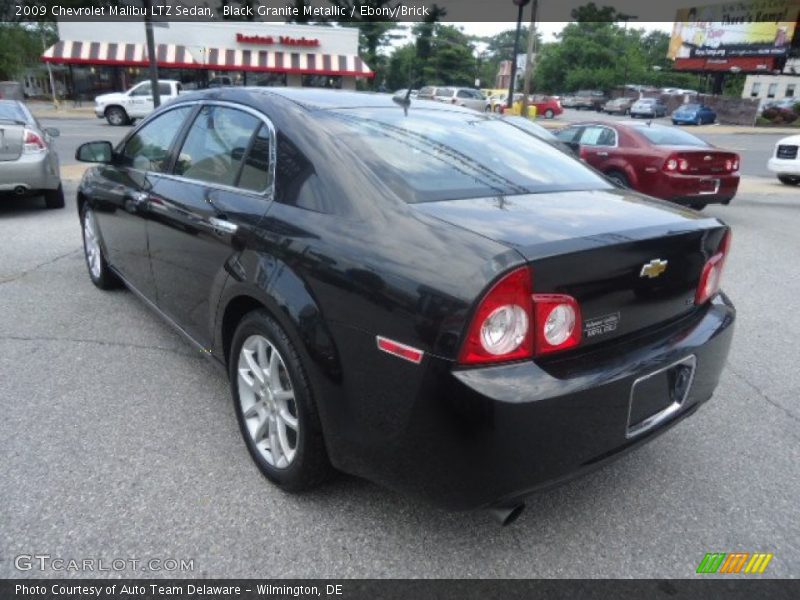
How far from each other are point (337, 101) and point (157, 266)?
1.40 meters

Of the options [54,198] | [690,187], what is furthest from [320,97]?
[690,187]

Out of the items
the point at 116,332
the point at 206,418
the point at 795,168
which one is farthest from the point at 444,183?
the point at 795,168

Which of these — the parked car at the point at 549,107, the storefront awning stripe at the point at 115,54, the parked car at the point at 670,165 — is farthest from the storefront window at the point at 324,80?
the parked car at the point at 670,165

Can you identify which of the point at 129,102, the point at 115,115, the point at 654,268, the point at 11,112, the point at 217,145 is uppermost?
the point at 217,145

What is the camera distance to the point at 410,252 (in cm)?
194

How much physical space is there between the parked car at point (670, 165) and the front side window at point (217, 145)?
6.37 metres

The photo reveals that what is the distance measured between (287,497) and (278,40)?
35870mm

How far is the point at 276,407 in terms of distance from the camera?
248 cm

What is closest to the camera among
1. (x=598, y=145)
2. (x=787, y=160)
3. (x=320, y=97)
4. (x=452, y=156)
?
(x=452, y=156)

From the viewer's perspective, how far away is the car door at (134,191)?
3.52m

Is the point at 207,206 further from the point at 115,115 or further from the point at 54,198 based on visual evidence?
the point at 115,115

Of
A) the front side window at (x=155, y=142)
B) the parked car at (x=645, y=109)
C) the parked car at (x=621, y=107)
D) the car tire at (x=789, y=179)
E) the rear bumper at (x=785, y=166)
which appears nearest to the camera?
the front side window at (x=155, y=142)

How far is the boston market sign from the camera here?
33.8m

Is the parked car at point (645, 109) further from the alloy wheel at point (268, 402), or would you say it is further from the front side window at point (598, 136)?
the alloy wheel at point (268, 402)
